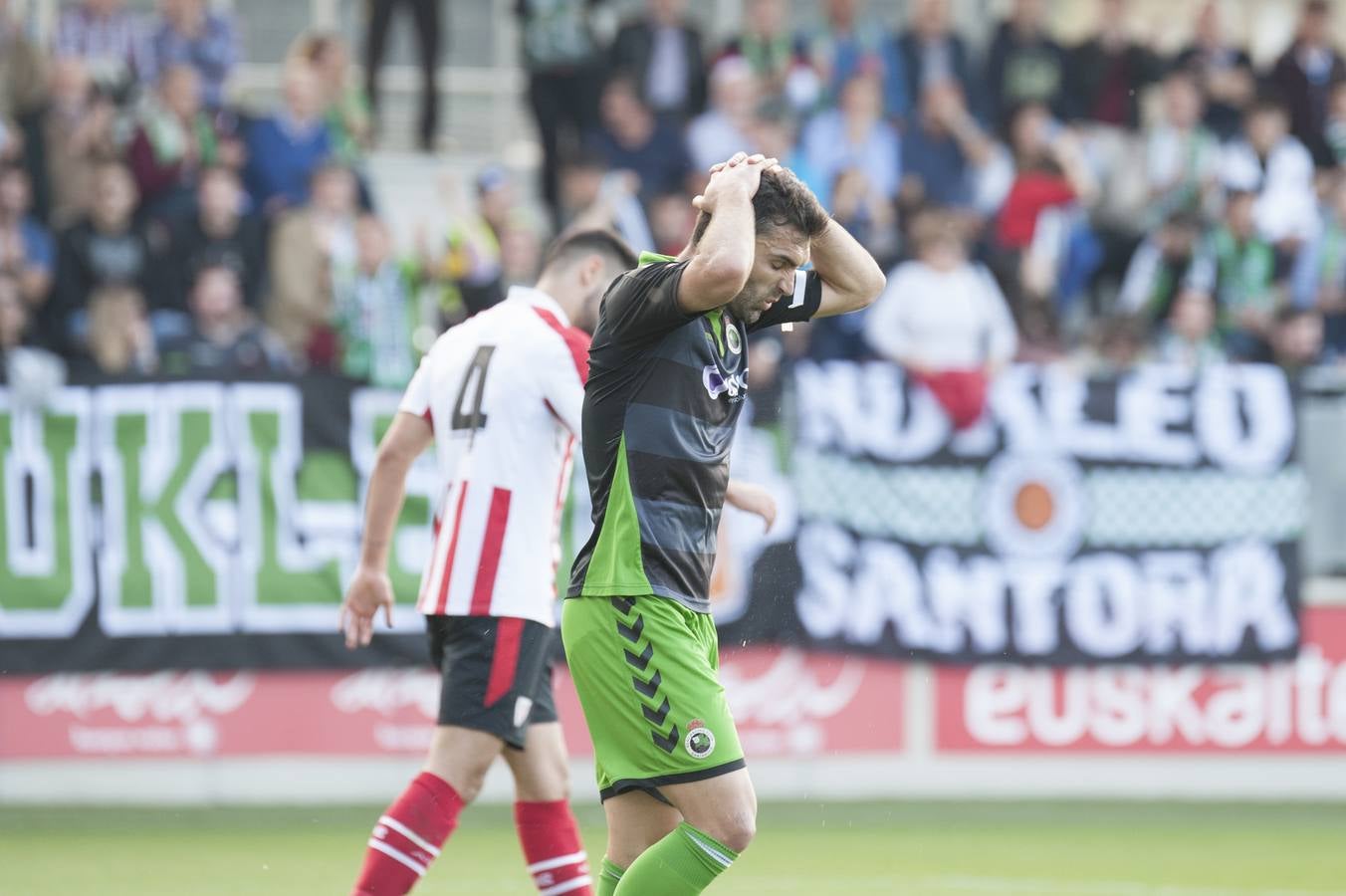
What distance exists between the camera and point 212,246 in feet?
38.8

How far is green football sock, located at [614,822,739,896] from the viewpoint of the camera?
502 centimetres

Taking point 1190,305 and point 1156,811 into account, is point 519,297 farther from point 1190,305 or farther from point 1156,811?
point 1190,305

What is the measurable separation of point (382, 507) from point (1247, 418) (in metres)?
6.53

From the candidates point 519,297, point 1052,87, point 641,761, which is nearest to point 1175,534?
point 1052,87

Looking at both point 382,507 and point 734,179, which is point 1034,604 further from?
point 734,179

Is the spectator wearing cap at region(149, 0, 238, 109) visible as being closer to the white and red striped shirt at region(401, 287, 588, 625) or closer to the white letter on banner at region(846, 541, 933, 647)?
the white letter on banner at region(846, 541, 933, 647)

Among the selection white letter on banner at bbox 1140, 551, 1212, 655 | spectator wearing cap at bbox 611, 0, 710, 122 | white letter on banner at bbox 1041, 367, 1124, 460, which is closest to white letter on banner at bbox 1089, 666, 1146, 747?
white letter on banner at bbox 1140, 551, 1212, 655

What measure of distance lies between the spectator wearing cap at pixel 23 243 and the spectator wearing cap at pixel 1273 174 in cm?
778

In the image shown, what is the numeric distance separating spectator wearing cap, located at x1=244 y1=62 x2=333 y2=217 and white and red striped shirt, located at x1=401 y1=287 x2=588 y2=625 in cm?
696

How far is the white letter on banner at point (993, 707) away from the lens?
11031 millimetres

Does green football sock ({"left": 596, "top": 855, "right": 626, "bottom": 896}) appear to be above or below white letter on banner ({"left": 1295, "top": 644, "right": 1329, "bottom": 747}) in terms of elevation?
above

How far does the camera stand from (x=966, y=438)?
36.6 feet

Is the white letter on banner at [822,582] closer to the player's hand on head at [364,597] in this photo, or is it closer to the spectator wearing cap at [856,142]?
the spectator wearing cap at [856,142]

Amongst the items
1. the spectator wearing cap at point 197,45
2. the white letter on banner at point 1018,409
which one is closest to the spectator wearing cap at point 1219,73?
the white letter on banner at point 1018,409
